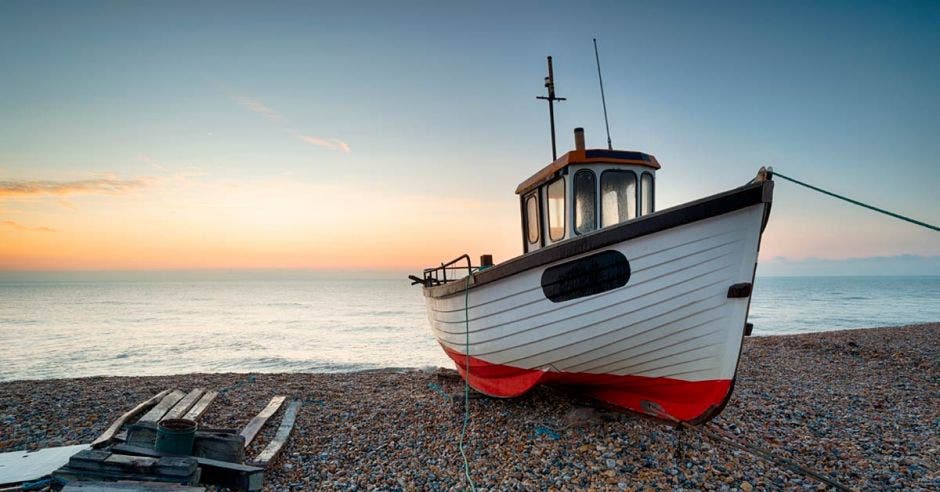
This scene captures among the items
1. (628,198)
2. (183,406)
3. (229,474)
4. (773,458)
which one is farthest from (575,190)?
(183,406)

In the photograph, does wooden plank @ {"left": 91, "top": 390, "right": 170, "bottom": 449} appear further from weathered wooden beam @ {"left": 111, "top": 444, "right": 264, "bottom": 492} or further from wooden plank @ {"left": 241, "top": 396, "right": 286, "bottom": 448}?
wooden plank @ {"left": 241, "top": 396, "right": 286, "bottom": 448}

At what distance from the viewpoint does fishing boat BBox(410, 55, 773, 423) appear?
475 cm

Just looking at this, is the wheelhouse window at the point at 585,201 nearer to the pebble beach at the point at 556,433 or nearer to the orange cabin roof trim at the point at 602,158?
the orange cabin roof trim at the point at 602,158

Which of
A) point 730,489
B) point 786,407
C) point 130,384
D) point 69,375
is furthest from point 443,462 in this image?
point 69,375

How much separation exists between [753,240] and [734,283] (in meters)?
0.47

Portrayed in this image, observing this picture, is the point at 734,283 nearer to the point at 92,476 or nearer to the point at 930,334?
the point at 92,476

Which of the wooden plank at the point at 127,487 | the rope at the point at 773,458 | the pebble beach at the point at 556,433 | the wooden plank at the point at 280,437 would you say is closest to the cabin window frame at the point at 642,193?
the pebble beach at the point at 556,433

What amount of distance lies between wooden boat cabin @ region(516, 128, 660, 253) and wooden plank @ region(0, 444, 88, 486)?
6.65 metres

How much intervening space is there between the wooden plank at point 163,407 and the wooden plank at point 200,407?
0.31 meters

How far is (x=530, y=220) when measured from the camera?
26.3ft

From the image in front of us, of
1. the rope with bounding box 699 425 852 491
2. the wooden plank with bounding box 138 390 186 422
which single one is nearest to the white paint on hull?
the rope with bounding box 699 425 852 491

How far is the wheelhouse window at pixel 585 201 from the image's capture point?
263 inches

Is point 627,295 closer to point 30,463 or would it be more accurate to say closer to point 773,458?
point 773,458

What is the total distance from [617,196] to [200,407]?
747 centimetres
